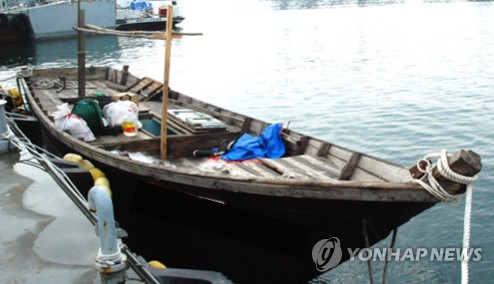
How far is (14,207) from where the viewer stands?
6.59 meters

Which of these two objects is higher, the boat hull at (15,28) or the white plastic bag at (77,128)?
the white plastic bag at (77,128)

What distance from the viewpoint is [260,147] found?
956 centimetres

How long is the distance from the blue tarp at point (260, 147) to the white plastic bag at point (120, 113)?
8.27 ft

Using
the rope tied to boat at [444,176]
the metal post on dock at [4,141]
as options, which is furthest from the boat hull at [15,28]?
the rope tied to boat at [444,176]

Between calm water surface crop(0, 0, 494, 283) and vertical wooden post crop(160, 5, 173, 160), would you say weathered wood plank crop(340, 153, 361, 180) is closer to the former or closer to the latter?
calm water surface crop(0, 0, 494, 283)

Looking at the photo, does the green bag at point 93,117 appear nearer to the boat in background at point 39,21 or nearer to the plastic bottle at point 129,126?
the plastic bottle at point 129,126

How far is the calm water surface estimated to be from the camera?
10727mm

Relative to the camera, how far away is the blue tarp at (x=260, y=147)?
9.37 m

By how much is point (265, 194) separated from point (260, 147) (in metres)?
2.94

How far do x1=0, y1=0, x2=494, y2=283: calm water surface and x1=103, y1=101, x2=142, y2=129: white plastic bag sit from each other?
17.3 ft

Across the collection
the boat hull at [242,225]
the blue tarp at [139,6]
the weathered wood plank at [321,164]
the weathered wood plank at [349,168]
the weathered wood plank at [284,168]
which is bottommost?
the blue tarp at [139,6]

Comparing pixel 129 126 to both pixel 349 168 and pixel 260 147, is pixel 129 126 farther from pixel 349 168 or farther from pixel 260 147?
pixel 349 168

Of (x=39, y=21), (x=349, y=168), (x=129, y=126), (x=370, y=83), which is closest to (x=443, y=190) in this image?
(x=349, y=168)

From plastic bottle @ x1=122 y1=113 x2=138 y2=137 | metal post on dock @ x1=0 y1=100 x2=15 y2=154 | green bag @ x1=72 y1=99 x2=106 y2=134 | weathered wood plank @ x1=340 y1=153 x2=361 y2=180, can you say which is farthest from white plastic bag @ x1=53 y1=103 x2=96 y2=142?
weathered wood plank @ x1=340 y1=153 x2=361 y2=180
